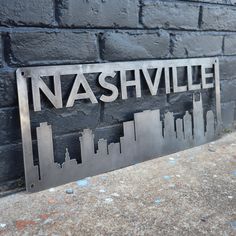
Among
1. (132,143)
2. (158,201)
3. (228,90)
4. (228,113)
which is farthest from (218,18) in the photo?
(158,201)

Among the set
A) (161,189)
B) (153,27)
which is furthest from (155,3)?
(161,189)

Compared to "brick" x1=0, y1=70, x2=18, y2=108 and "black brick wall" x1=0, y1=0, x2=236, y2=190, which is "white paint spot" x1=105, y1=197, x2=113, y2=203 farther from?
"brick" x1=0, y1=70, x2=18, y2=108

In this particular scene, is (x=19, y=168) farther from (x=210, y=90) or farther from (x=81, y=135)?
(x=210, y=90)

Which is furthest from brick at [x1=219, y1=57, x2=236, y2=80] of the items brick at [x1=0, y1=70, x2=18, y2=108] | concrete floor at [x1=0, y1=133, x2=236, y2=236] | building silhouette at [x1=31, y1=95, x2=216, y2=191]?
brick at [x1=0, y1=70, x2=18, y2=108]

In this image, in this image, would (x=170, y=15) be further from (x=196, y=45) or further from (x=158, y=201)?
(x=158, y=201)

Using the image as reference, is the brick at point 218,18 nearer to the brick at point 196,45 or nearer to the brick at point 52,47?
the brick at point 196,45
